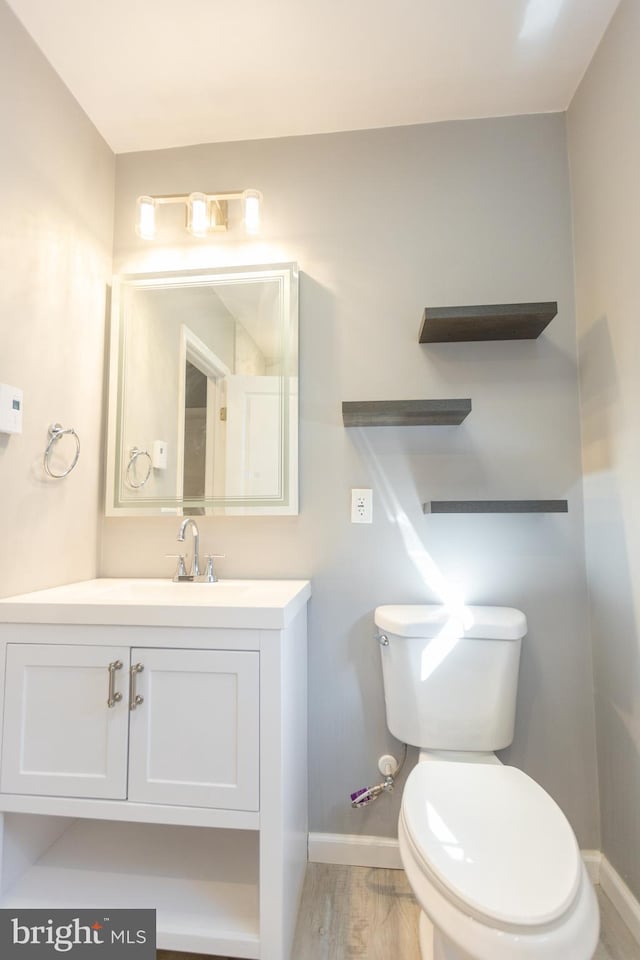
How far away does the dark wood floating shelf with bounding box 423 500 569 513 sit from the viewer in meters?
1.37

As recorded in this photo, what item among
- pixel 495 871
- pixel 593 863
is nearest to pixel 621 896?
pixel 593 863

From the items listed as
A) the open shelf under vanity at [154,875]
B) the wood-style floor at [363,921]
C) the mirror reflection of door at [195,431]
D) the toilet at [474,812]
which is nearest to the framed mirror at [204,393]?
the mirror reflection of door at [195,431]

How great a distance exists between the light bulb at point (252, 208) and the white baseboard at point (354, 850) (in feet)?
6.64

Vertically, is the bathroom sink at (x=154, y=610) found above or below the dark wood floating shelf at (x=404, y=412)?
below

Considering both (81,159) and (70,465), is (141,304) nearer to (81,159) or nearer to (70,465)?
(81,159)

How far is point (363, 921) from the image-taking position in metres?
1.27

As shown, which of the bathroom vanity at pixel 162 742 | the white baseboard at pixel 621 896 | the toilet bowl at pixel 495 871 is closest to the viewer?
the toilet bowl at pixel 495 871

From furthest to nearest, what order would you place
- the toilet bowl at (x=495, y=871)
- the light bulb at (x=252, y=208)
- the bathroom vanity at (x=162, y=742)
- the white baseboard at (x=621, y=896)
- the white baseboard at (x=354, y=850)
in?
the light bulb at (x=252, y=208) < the white baseboard at (x=354, y=850) < the white baseboard at (x=621, y=896) < the bathroom vanity at (x=162, y=742) < the toilet bowl at (x=495, y=871)

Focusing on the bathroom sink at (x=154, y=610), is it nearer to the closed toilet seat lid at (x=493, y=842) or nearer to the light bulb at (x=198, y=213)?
the closed toilet seat lid at (x=493, y=842)

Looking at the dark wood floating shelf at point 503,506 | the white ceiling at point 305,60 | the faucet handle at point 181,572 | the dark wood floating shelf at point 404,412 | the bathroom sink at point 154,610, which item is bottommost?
the bathroom sink at point 154,610

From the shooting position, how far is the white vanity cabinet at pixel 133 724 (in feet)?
3.61

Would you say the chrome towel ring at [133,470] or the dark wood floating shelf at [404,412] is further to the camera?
the chrome towel ring at [133,470]

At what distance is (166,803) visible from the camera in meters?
1.11

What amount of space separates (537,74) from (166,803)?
2326 millimetres
